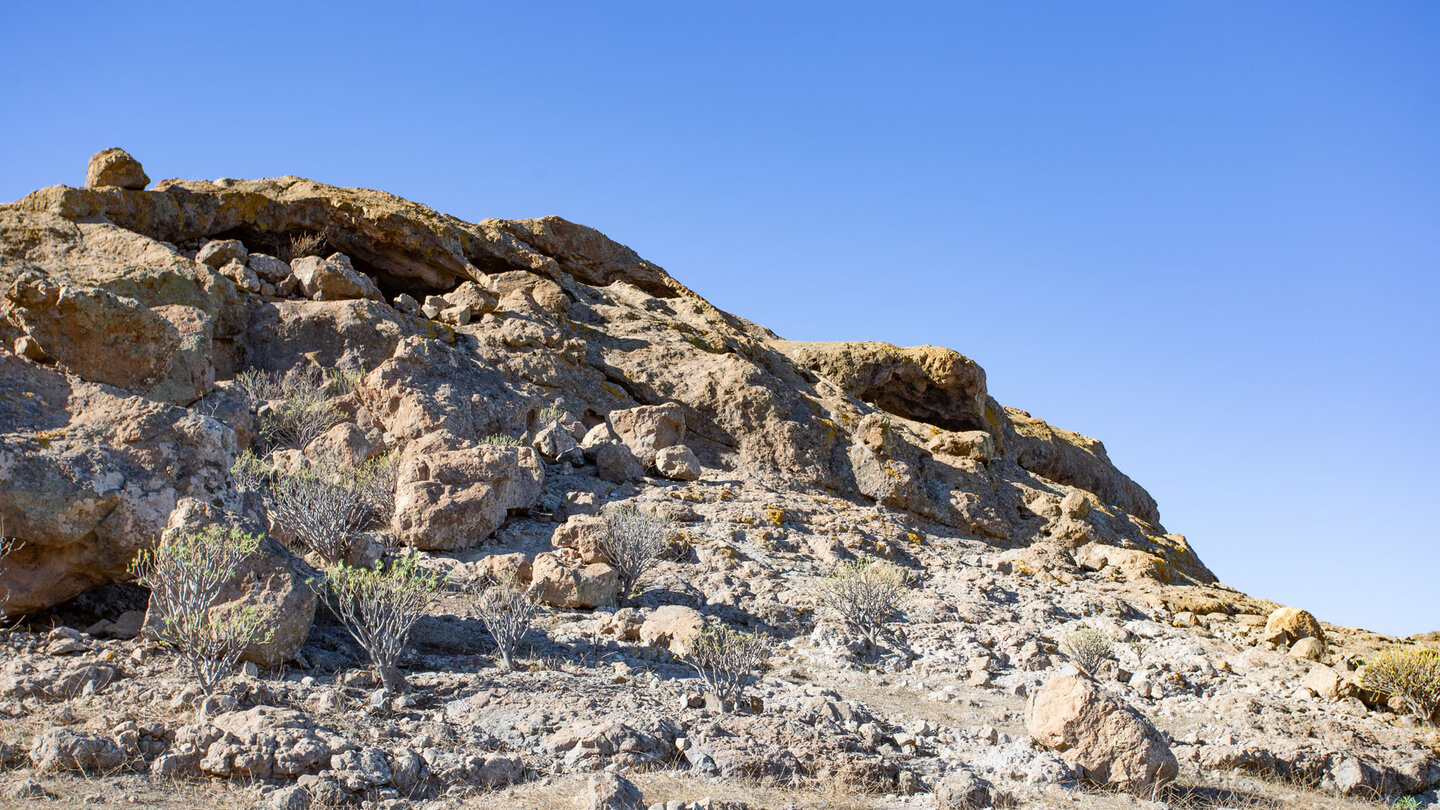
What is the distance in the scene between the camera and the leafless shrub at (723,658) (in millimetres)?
8516

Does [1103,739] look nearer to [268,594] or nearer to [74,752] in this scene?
[268,594]

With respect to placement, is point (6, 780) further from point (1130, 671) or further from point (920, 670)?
point (1130, 671)

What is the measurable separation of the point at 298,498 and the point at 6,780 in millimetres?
6190

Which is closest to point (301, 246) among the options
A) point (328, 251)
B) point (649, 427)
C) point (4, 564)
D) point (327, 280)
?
point (328, 251)

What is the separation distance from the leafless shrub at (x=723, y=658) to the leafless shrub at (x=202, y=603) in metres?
3.84

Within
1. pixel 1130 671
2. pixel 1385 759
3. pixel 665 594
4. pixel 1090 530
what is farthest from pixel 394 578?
pixel 1090 530

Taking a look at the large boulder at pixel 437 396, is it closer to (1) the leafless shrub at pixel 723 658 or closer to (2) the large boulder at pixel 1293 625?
(1) the leafless shrub at pixel 723 658

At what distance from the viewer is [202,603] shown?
7.61m

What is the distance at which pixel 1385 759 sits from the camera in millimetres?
8969

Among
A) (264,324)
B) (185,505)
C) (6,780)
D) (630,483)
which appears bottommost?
(6,780)

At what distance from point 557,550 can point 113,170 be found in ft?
45.9

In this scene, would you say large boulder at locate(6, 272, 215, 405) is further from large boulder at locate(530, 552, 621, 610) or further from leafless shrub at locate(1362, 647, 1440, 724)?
leafless shrub at locate(1362, 647, 1440, 724)

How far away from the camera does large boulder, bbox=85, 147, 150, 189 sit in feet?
61.8

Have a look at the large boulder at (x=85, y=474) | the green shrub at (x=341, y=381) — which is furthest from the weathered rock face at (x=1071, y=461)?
the large boulder at (x=85, y=474)
